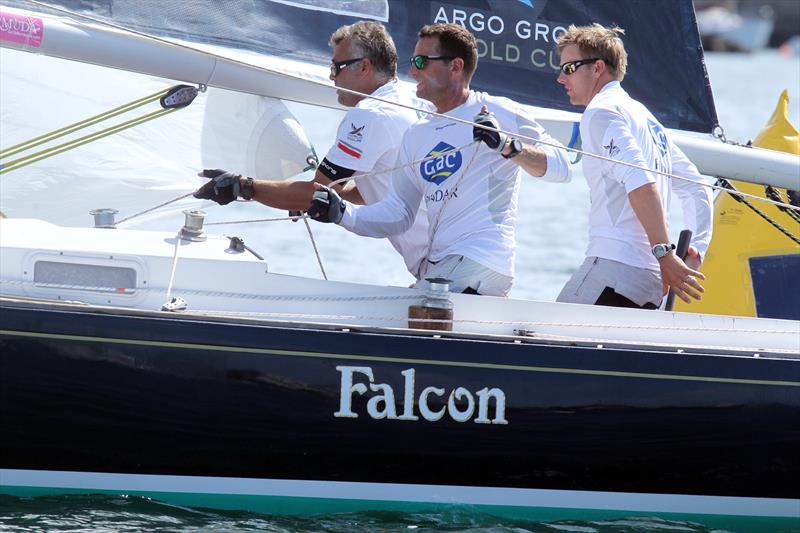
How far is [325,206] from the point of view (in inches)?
171

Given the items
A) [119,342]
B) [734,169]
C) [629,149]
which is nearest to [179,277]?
[119,342]

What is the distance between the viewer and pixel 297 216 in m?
4.99

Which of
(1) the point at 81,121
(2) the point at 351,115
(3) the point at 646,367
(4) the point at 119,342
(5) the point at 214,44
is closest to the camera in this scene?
(4) the point at 119,342

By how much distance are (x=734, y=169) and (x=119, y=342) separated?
2.42 m

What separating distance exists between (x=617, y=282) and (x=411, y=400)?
87cm

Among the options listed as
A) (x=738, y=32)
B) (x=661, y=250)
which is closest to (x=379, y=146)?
(x=661, y=250)

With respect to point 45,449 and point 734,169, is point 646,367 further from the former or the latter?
point 45,449

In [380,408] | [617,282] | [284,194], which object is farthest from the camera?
[284,194]

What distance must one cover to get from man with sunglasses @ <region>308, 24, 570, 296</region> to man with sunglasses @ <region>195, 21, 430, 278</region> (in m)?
0.15

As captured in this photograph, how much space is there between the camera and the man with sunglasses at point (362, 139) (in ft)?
15.7

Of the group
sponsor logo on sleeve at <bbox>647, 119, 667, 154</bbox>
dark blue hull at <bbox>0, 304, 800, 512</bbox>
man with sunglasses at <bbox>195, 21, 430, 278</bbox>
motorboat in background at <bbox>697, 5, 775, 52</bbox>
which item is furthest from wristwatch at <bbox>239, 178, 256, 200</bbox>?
motorboat in background at <bbox>697, 5, 775, 52</bbox>

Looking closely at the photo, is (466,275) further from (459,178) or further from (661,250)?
(661,250)

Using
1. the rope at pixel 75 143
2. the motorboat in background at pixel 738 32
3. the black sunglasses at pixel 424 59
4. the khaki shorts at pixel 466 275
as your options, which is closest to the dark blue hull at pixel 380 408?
the khaki shorts at pixel 466 275

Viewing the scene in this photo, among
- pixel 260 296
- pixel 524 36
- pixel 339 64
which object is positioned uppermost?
pixel 524 36
